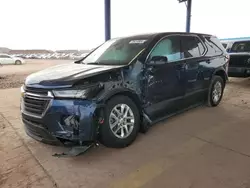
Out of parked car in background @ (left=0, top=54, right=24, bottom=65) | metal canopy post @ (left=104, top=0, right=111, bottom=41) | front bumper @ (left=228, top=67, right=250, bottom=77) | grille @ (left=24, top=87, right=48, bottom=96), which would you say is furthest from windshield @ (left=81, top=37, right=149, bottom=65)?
parked car in background @ (left=0, top=54, right=24, bottom=65)

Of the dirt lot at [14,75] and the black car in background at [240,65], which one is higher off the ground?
the black car in background at [240,65]

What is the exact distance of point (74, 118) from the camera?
2.91 m

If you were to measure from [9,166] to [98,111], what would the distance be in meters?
1.36

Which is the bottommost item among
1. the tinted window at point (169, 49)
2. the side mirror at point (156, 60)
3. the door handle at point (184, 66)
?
the door handle at point (184, 66)

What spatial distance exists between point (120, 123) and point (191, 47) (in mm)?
2351

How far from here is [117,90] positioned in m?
3.21

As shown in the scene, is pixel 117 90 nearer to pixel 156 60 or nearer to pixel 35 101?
pixel 156 60

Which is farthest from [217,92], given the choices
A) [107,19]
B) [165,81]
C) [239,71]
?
[107,19]

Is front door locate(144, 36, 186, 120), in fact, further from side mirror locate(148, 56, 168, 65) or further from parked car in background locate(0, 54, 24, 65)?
parked car in background locate(0, 54, 24, 65)

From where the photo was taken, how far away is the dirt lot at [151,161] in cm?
264

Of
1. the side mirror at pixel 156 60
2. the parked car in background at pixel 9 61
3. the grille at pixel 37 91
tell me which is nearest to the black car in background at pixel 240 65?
the side mirror at pixel 156 60

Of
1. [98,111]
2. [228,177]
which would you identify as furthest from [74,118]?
[228,177]

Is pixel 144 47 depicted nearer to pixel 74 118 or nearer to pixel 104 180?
pixel 74 118

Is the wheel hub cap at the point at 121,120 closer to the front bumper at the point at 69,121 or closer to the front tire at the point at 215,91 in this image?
the front bumper at the point at 69,121
